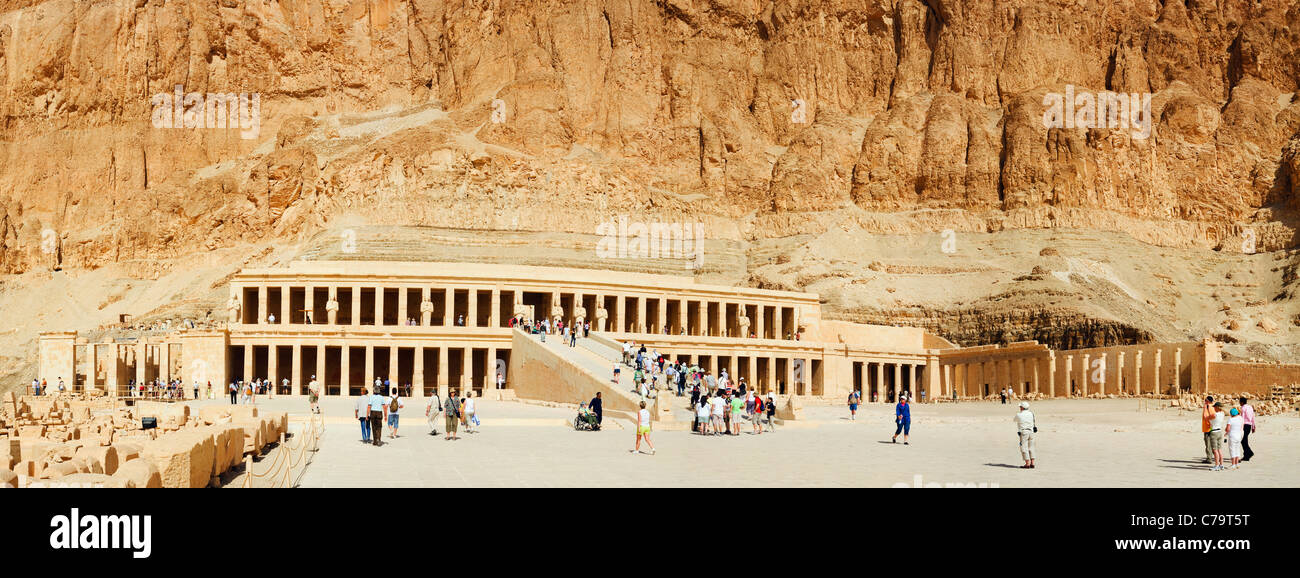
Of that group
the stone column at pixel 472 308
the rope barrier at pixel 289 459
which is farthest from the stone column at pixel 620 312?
the rope barrier at pixel 289 459

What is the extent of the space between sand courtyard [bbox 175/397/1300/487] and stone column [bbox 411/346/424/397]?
1579 cm

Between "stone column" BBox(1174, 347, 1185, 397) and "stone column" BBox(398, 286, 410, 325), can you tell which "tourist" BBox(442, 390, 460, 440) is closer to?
"stone column" BBox(398, 286, 410, 325)

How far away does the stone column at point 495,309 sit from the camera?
209 feet

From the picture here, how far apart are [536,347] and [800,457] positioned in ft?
97.8

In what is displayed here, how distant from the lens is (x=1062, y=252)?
9675 centimetres

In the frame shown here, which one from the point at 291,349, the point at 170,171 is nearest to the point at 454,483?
the point at 291,349

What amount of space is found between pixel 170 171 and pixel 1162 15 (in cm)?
9225

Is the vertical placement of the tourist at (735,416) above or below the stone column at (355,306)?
below

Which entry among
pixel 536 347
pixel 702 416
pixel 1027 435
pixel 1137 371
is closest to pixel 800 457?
pixel 1027 435

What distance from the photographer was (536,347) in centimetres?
5494

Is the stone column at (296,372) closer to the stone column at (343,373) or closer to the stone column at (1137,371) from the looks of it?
the stone column at (343,373)

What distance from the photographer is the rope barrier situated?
1953cm

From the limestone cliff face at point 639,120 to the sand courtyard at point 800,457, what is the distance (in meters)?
68.0

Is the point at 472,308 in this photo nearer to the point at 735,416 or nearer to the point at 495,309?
the point at 495,309
